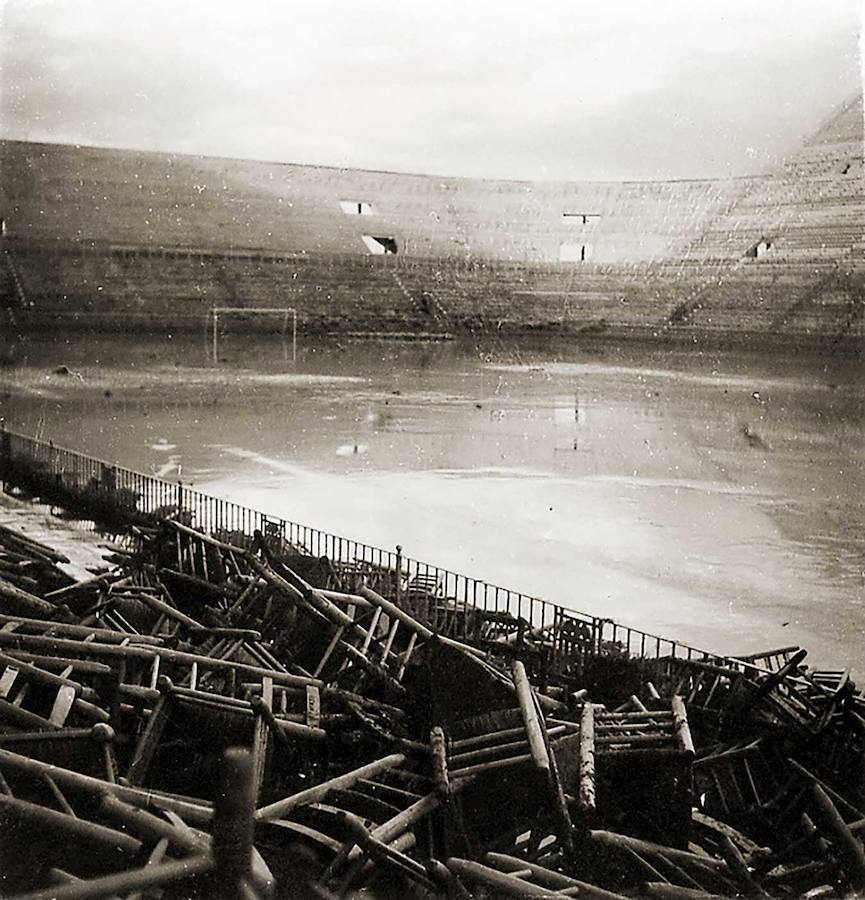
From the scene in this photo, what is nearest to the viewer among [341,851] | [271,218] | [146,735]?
[341,851]

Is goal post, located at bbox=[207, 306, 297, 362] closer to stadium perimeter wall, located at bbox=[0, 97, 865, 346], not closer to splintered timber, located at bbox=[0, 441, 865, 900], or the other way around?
stadium perimeter wall, located at bbox=[0, 97, 865, 346]

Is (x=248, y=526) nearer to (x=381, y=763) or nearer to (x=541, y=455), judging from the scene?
(x=541, y=455)

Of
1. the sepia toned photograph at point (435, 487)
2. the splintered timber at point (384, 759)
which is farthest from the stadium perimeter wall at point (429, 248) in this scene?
the splintered timber at point (384, 759)

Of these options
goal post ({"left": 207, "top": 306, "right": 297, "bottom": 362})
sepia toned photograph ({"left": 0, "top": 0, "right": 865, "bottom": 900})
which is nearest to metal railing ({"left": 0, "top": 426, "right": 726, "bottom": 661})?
sepia toned photograph ({"left": 0, "top": 0, "right": 865, "bottom": 900})

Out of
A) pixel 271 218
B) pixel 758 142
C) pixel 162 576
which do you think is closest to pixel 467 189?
pixel 271 218

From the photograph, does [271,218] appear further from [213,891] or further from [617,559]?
[213,891]

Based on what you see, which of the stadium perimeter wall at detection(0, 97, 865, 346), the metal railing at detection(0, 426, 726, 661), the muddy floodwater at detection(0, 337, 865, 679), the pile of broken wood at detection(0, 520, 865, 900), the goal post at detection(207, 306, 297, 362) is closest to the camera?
the pile of broken wood at detection(0, 520, 865, 900)

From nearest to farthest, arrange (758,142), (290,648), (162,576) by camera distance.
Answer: (290,648) < (162,576) < (758,142)
